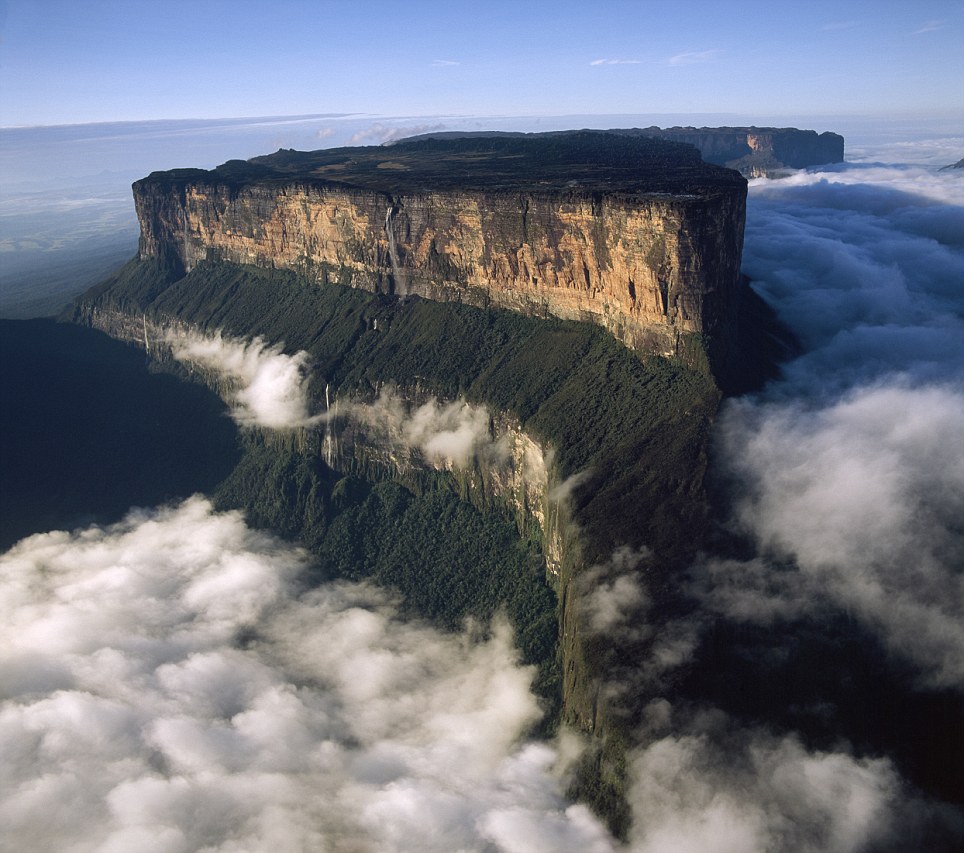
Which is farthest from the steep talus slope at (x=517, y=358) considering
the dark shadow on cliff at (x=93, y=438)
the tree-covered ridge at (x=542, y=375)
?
the dark shadow on cliff at (x=93, y=438)

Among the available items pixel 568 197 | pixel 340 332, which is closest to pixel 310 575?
pixel 340 332

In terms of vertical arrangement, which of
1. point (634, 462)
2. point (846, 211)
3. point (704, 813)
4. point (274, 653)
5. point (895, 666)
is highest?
point (846, 211)

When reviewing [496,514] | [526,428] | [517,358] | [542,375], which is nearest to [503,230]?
[517,358]

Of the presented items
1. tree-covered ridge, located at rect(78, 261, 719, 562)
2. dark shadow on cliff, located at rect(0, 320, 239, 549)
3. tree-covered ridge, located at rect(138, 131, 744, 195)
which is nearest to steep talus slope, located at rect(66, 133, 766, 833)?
tree-covered ridge, located at rect(78, 261, 719, 562)

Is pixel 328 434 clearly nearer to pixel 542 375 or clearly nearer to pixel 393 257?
pixel 393 257

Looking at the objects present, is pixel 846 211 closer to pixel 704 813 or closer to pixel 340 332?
pixel 340 332

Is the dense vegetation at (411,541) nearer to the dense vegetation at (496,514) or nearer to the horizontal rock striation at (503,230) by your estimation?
the dense vegetation at (496,514)
